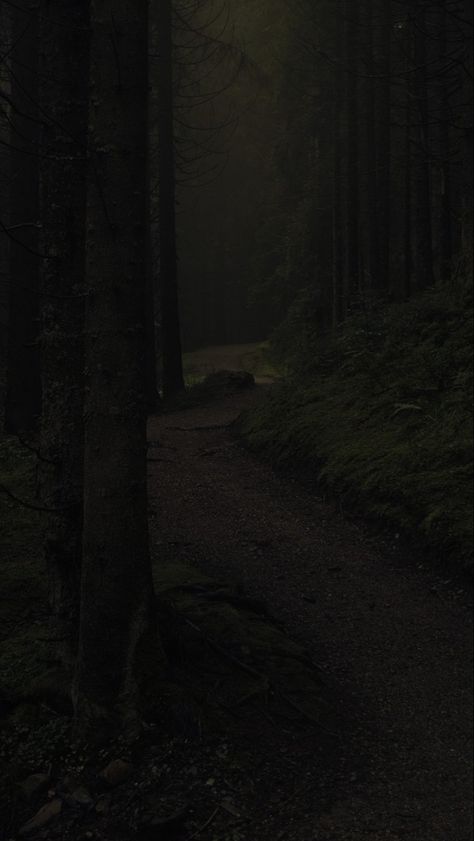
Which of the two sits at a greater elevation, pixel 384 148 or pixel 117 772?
pixel 384 148

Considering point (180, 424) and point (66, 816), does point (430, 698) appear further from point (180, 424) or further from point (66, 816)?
point (180, 424)

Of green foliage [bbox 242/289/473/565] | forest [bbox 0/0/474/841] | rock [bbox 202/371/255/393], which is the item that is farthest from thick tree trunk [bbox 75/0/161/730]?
rock [bbox 202/371/255/393]

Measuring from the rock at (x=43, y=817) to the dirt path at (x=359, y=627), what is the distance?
92cm

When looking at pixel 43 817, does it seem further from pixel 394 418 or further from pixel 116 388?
pixel 394 418

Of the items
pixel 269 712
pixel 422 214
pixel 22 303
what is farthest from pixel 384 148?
pixel 269 712

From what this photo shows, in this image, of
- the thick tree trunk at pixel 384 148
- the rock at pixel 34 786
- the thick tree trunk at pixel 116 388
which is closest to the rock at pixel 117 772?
the thick tree trunk at pixel 116 388

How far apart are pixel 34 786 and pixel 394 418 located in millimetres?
6534

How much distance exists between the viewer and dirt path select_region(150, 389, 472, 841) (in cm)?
391

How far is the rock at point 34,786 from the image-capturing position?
3.99 m

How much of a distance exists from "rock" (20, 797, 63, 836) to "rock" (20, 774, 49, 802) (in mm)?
114

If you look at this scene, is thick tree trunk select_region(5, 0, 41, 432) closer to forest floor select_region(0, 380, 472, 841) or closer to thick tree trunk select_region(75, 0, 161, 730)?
forest floor select_region(0, 380, 472, 841)

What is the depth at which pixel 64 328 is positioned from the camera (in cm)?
489

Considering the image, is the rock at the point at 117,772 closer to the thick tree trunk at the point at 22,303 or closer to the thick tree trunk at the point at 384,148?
the thick tree trunk at the point at 22,303

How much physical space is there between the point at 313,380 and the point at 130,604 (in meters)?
8.69
